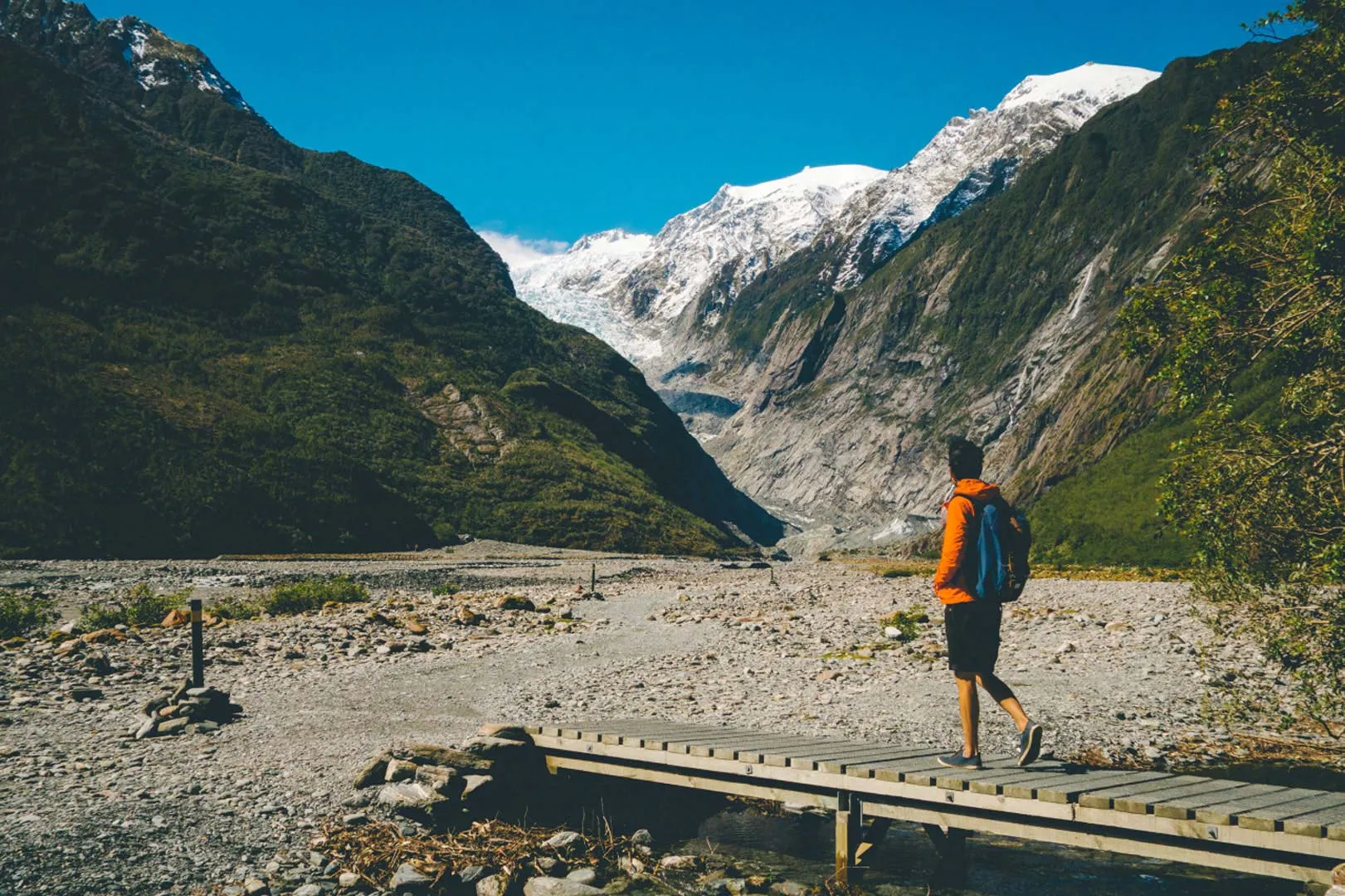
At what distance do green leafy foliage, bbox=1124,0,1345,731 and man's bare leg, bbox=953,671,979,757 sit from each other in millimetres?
4483

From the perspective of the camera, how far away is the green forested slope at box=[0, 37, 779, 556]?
61.7 m

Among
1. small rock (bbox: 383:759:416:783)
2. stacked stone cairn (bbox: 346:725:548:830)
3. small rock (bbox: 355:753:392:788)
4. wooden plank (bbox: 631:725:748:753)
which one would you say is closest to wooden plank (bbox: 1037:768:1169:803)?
wooden plank (bbox: 631:725:748:753)

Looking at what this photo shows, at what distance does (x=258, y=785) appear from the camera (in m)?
12.2

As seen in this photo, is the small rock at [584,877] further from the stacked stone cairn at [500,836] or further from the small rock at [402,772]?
the small rock at [402,772]

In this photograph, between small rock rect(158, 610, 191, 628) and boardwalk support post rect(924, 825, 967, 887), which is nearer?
boardwalk support post rect(924, 825, 967, 887)

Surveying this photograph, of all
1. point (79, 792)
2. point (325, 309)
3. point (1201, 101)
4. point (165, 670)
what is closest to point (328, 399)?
point (325, 309)

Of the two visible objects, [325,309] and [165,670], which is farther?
[325,309]

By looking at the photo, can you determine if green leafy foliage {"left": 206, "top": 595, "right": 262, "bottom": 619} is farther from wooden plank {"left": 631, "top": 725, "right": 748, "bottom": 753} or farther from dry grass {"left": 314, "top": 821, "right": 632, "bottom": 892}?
wooden plank {"left": 631, "top": 725, "right": 748, "bottom": 753}

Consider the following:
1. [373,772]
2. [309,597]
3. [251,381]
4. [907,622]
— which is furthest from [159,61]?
[373,772]

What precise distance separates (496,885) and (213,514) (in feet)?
200

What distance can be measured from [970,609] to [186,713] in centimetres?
1230

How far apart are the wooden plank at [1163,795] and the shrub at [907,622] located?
1723cm

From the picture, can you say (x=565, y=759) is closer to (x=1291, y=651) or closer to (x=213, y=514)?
(x=1291, y=651)

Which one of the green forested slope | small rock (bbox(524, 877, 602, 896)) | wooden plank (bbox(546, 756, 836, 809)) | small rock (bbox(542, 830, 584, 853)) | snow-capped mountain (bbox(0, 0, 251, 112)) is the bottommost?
small rock (bbox(524, 877, 602, 896))
